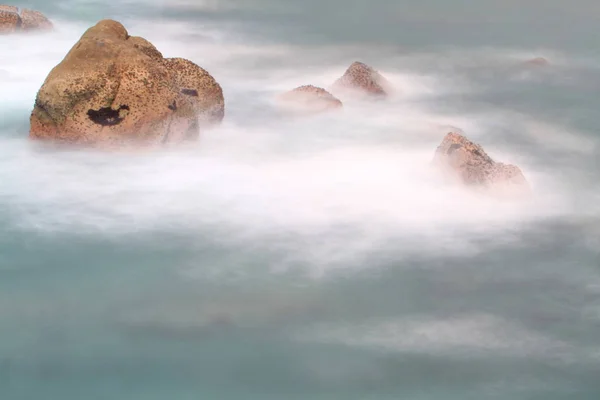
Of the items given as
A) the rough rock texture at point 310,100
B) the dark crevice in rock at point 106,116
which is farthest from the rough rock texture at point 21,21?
the dark crevice in rock at point 106,116

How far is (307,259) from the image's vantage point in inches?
419

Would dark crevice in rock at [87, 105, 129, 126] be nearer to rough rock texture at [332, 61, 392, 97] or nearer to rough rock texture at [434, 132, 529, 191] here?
rough rock texture at [434, 132, 529, 191]

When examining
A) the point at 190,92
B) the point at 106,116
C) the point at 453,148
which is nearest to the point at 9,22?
the point at 190,92

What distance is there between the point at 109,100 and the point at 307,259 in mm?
4516

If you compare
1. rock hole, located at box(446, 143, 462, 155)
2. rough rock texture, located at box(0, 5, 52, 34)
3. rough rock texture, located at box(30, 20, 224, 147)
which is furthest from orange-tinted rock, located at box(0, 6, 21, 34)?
rock hole, located at box(446, 143, 462, 155)

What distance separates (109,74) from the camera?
13.5 m

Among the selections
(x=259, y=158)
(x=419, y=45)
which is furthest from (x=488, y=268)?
(x=419, y=45)

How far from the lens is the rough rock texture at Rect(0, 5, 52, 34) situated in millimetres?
23266

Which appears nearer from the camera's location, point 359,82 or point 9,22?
point 359,82

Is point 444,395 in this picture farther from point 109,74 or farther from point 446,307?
point 109,74

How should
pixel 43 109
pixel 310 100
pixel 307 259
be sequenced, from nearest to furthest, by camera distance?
1. pixel 307 259
2. pixel 43 109
3. pixel 310 100

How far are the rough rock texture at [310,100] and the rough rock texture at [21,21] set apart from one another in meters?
9.49

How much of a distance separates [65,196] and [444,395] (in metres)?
6.37

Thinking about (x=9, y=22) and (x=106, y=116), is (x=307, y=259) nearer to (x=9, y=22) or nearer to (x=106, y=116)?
(x=106, y=116)
